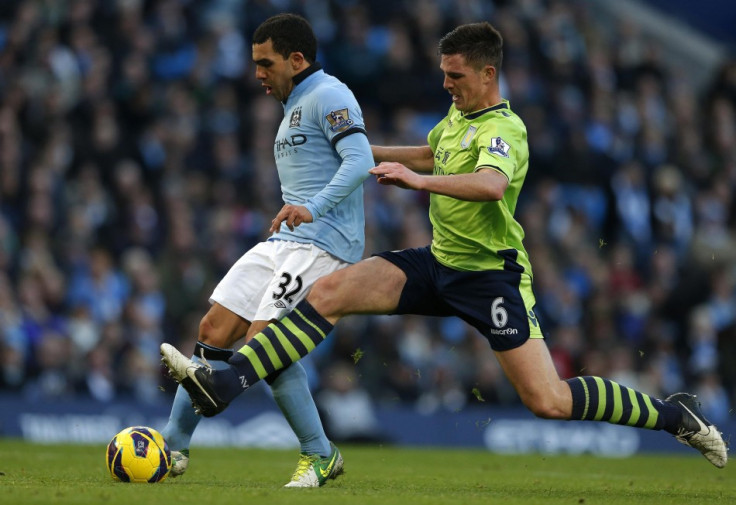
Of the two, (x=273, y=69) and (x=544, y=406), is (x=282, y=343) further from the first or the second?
(x=273, y=69)

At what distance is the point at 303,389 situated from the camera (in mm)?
7133

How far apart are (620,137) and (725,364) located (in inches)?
174

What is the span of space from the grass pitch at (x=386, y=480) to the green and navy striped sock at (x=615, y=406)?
1.46 feet

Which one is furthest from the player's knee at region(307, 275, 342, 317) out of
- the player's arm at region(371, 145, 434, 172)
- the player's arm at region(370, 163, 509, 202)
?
the player's arm at region(371, 145, 434, 172)

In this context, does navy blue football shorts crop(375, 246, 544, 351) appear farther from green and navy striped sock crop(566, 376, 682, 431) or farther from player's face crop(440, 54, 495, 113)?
player's face crop(440, 54, 495, 113)

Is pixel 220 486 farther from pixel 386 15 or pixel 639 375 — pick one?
pixel 386 15

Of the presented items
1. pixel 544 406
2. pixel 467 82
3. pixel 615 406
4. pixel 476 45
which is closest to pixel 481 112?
pixel 467 82

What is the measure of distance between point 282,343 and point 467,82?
5.95ft

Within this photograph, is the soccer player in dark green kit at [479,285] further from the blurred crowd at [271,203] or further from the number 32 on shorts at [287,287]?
the blurred crowd at [271,203]

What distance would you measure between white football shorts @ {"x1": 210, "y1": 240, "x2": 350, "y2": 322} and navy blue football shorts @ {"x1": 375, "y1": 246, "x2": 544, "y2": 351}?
1.36 feet

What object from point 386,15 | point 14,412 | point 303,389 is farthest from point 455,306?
point 386,15

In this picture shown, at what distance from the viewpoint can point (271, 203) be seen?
14.8m

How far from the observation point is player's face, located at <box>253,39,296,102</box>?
723cm

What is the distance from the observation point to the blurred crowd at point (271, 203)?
13508 mm
